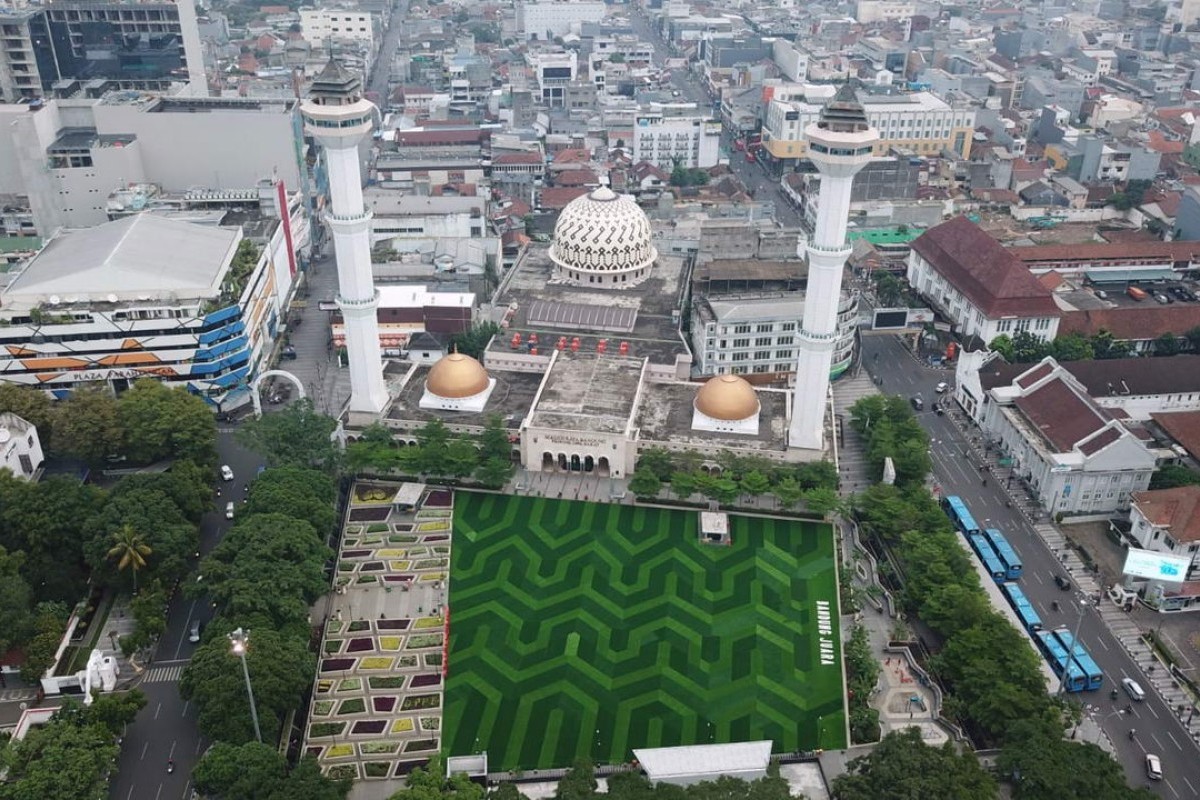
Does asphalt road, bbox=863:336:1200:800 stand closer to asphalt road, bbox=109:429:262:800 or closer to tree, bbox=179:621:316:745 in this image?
tree, bbox=179:621:316:745

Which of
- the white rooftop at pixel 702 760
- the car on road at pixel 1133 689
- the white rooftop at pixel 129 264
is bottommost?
the car on road at pixel 1133 689

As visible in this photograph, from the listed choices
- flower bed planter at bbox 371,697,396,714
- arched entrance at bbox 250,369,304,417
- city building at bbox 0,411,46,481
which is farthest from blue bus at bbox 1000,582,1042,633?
city building at bbox 0,411,46,481

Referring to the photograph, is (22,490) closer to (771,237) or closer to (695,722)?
(695,722)

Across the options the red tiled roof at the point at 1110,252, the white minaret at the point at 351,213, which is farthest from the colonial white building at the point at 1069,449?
the white minaret at the point at 351,213

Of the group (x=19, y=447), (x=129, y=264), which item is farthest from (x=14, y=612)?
(x=129, y=264)

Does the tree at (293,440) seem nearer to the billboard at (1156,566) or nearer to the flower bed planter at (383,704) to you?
the flower bed planter at (383,704)

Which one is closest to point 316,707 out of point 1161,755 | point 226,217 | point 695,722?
point 695,722

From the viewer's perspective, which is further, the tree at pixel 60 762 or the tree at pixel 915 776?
the tree at pixel 60 762
